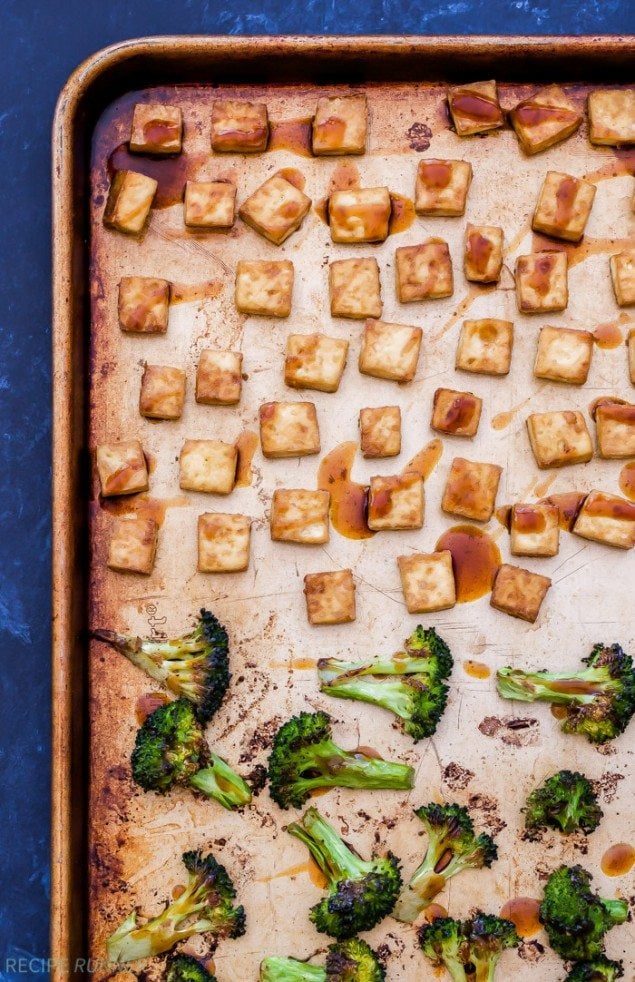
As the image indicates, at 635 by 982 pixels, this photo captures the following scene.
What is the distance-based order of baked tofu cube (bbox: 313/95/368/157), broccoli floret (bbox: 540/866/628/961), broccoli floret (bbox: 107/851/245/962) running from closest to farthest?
1. broccoli floret (bbox: 540/866/628/961)
2. broccoli floret (bbox: 107/851/245/962)
3. baked tofu cube (bbox: 313/95/368/157)

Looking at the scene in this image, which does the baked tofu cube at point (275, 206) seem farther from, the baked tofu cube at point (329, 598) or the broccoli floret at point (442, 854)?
the broccoli floret at point (442, 854)

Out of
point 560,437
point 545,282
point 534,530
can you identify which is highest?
point 545,282

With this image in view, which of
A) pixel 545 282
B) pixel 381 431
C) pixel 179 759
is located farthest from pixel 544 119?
pixel 179 759

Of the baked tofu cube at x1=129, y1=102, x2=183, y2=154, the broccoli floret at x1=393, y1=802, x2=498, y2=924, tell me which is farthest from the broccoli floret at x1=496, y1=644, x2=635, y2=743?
the baked tofu cube at x1=129, y1=102, x2=183, y2=154

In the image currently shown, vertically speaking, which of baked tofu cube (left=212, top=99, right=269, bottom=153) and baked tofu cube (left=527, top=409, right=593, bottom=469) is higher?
baked tofu cube (left=212, top=99, right=269, bottom=153)

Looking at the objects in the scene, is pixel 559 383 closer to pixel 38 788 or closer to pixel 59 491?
pixel 59 491

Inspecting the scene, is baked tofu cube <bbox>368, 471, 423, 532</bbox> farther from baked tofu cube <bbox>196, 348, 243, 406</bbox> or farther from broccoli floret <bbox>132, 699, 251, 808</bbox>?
broccoli floret <bbox>132, 699, 251, 808</bbox>

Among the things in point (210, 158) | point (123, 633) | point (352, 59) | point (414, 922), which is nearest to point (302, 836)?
point (414, 922)

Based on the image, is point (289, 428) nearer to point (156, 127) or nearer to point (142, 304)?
point (142, 304)
